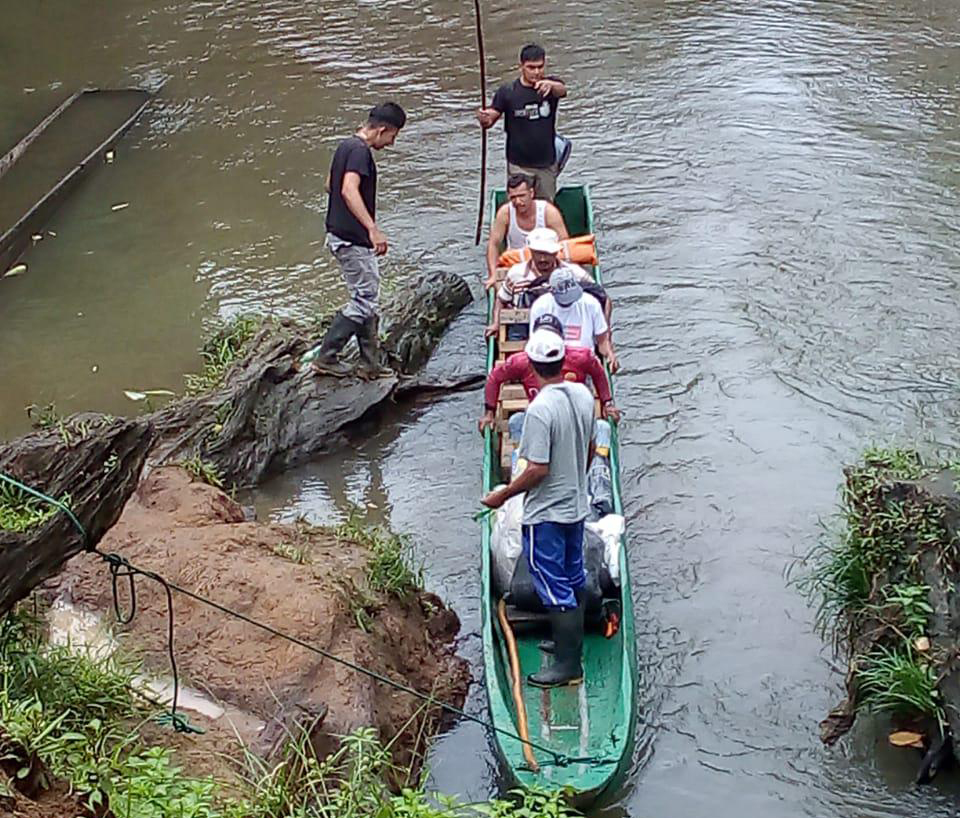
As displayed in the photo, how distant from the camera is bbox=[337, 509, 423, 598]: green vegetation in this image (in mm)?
7113

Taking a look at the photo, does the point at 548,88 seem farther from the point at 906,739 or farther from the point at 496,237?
the point at 906,739

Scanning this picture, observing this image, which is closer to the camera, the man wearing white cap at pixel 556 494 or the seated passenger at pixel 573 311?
the man wearing white cap at pixel 556 494

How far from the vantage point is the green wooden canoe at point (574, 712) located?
5773mm

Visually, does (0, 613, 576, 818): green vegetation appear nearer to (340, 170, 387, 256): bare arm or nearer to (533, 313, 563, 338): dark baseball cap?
(533, 313, 563, 338): dark baseball cap

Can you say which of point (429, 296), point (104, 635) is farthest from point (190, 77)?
point (104, 635)

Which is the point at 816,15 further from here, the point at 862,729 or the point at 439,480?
the point at 862,729

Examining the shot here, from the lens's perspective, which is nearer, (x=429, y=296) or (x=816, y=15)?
(x=429, y=296)

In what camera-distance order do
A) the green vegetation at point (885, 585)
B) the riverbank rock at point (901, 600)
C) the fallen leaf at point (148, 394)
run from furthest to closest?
the fallen leaf at point (148, 394) → the green vegetation at point (885, 585) → the riverbank rock at point (901, 600)

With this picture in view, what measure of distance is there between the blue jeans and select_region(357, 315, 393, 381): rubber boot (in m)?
3.52

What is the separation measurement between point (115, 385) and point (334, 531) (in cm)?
353

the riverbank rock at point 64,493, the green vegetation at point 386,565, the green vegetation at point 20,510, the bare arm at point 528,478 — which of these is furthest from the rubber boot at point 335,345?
the green vegetation at point 20,510

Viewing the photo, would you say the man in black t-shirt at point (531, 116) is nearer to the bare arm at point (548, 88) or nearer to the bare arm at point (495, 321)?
the bare arm at point (548, 88)

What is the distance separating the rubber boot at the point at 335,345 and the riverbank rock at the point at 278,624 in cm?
206

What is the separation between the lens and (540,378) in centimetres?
596
